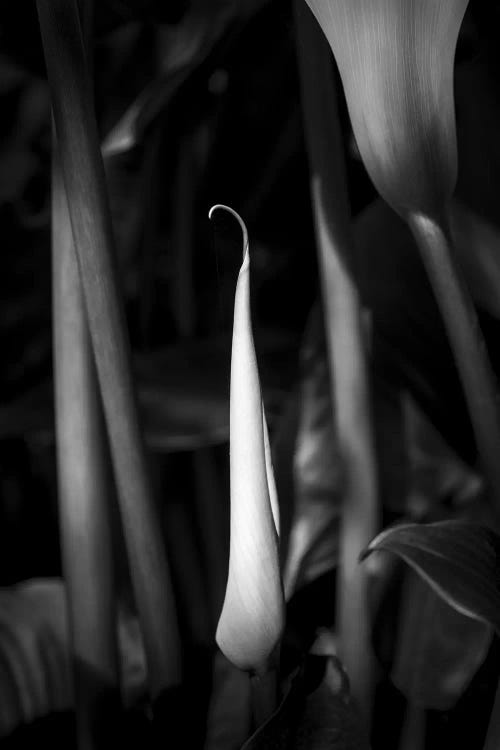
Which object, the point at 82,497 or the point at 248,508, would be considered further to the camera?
the point at 82,497

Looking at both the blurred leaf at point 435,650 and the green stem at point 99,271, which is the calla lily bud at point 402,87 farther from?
the blurred leaf at point 435,650

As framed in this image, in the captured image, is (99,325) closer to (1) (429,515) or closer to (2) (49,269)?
(1) (429,515)

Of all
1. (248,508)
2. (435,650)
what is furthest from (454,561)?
(435,650)

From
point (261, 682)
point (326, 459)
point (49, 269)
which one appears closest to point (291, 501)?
point (326, 459)

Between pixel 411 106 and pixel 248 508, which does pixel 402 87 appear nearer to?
pixel 411 106

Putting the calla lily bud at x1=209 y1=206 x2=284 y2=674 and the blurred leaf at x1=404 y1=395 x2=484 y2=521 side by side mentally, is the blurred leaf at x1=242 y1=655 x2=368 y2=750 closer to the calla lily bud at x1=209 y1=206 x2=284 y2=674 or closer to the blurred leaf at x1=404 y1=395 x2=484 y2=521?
the calla lily bud at x1=209 y1=206 x2=284 y2=674
